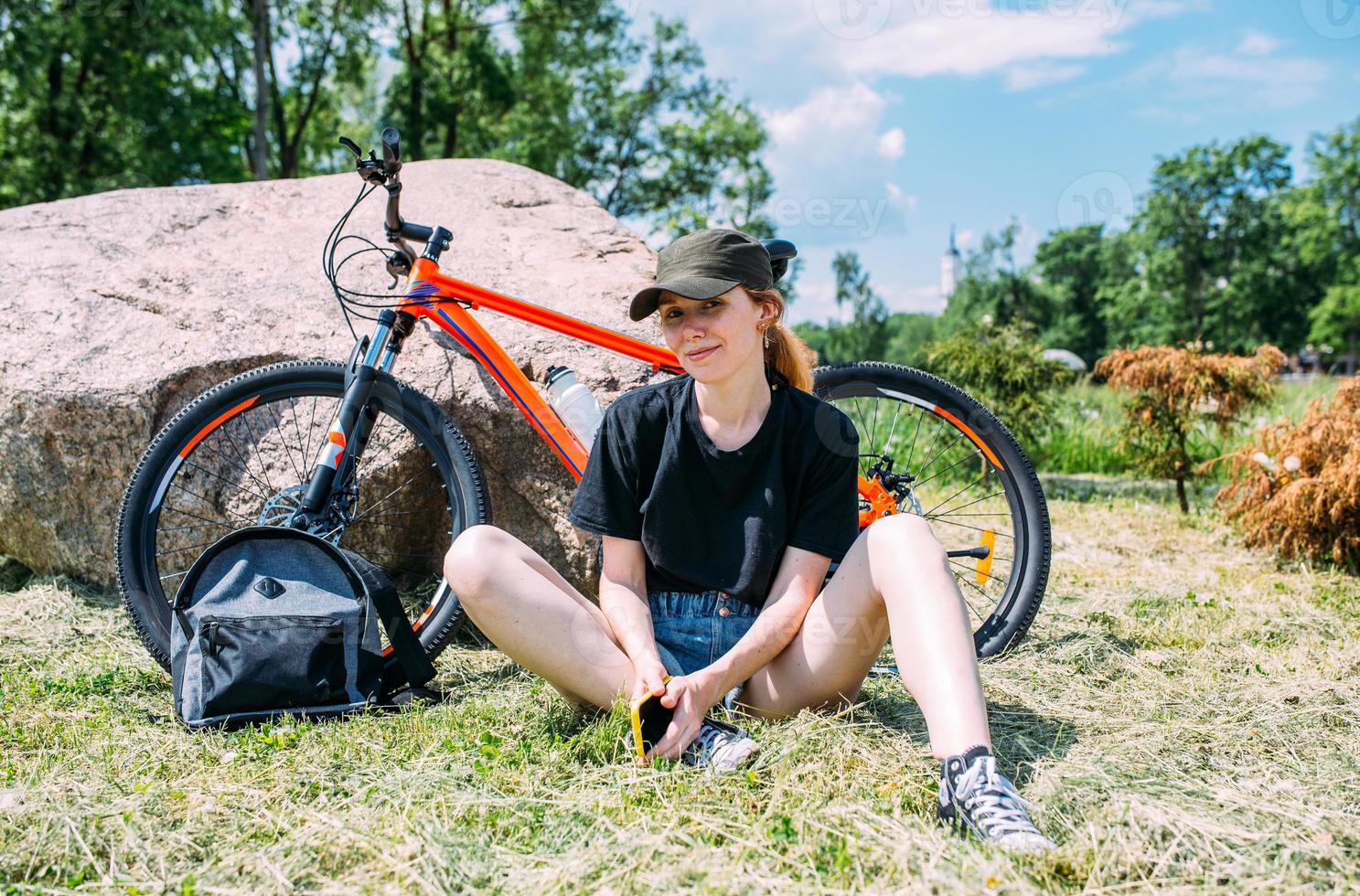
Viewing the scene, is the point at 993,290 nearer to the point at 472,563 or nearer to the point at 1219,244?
the point at 1219,244

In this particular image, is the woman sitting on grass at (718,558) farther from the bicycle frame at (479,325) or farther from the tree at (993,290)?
the tree at (993,290)

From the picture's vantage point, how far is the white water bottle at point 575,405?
2803mm

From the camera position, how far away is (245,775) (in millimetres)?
1948

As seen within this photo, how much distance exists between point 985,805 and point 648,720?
2.12ft

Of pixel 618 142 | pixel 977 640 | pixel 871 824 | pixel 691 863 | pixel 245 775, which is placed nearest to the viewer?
pixel 691 863

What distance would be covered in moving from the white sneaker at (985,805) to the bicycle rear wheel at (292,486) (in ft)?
4.99

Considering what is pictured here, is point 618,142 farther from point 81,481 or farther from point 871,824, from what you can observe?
point 871,824

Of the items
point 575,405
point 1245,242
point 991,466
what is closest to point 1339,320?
point 1245,242

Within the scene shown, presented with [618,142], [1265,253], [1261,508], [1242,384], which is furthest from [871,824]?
[1265,253]

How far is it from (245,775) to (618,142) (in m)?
18.3

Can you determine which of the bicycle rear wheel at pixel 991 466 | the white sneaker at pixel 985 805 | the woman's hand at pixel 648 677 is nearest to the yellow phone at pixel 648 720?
the woman's hand at pixel 648 677

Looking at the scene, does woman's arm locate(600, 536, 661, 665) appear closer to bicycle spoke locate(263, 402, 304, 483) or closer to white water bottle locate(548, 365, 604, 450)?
white water bottle locate(548, 365, 604, 450)

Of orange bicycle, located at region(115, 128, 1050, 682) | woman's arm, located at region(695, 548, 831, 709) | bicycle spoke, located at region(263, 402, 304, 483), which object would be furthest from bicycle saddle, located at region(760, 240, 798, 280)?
bicycle spoke, located at region(263, 402, 304, 483)

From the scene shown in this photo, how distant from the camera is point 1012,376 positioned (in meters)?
6.21
